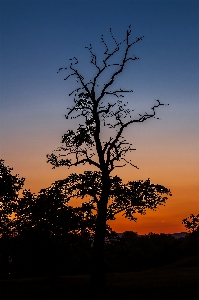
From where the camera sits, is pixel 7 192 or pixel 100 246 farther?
pixel 7 192

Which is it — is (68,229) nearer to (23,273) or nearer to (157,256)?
(23,273)

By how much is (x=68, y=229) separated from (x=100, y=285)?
194 inches

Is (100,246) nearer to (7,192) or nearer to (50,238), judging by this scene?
(50,238)

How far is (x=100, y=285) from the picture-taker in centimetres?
2944

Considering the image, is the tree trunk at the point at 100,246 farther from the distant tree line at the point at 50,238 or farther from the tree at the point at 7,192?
the tree at the point at 7,192

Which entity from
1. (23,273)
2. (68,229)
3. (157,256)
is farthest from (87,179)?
(157,256)

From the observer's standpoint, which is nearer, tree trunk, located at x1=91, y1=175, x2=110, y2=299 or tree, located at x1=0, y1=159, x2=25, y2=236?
tree trunk, located at x1=91, y1=175, x2=110, y2=299

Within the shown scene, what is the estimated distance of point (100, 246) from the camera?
30.0 m

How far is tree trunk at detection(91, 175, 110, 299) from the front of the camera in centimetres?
2953

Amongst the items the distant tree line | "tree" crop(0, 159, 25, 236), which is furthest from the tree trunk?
"tree" crop(0, 159, 25, 236)

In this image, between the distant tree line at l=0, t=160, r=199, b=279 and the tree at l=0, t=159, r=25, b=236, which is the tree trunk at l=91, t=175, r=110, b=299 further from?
the tree at l=0, t=159, r=25, b=236

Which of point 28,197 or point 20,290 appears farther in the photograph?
point 28,197

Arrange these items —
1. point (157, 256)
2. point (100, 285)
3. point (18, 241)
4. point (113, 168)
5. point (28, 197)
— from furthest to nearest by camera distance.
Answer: point (157, 256)
point (28, 197)
point (18, 241)
point (113, 168)
point (100, 285)

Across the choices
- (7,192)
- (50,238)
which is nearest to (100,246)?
(50,238)
